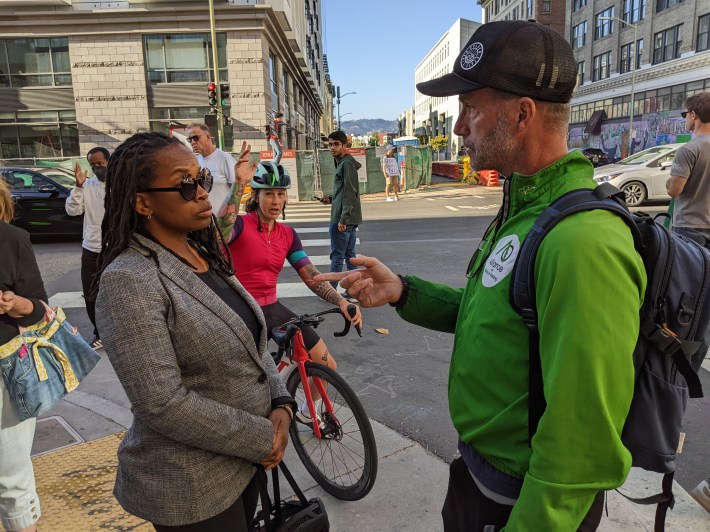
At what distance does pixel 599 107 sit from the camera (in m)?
49.4

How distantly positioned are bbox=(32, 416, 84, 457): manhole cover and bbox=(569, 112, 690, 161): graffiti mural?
116 ft

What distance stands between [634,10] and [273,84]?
1341 inches

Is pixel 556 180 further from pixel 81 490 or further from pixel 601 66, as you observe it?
pixel 601 66

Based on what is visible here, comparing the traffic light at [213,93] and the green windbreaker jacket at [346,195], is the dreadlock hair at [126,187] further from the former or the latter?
the traffic light at [213,93]

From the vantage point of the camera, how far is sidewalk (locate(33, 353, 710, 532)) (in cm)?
281

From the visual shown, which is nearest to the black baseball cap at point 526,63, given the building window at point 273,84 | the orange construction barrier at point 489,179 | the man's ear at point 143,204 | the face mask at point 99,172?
the man's ear at point 143,204

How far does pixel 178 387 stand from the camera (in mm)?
1572

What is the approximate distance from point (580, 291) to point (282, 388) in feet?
4.24

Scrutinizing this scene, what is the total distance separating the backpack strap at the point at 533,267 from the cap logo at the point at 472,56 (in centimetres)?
46

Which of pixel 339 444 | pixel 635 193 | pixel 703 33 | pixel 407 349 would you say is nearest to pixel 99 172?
pixel 407 349

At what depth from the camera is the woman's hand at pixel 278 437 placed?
181 centimetres

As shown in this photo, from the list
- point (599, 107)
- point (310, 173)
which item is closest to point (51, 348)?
point (310, 173)

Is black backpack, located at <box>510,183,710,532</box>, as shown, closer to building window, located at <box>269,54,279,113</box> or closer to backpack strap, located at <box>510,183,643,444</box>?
backpack strap, located at <box>510,183,643,444</box>

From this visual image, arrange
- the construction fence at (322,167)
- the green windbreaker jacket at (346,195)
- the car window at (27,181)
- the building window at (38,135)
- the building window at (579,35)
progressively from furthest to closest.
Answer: the building window at (579,35)
the building window at (38,135)
the construction fence at (322,167)
the car window at (27,181)
the green windbreaker jacket at (346,195)
